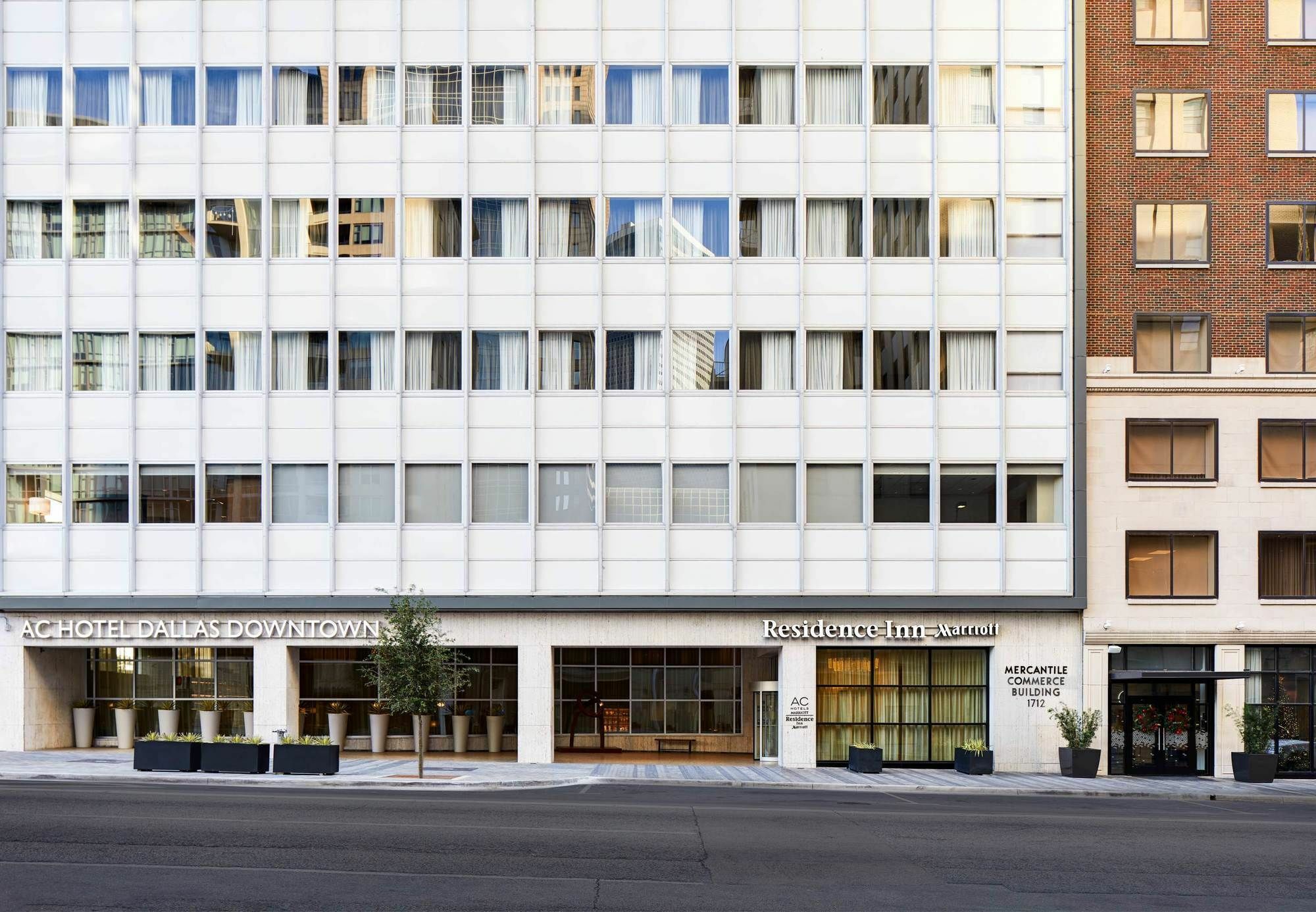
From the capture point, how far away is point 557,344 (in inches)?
1465

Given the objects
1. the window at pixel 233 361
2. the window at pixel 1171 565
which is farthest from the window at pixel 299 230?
the window at pixel 1171 565

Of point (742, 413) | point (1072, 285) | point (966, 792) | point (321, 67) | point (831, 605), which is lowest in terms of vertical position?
point (966, 792)

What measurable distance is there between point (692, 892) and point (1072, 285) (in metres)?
26.0

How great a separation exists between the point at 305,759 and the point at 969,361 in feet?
72.9

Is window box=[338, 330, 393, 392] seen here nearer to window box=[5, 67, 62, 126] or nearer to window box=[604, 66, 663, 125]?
window box=[604, 66, 663, 125]

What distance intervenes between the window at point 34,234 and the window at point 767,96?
2126 centimetres

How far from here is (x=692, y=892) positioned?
679 inches

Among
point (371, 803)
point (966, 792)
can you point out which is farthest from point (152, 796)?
point (966, 792)

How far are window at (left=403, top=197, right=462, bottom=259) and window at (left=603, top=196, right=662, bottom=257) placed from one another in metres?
4.62

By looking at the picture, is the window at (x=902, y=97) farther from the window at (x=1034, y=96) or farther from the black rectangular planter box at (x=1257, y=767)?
the black rectangular planter box at (x=1257, y=767)

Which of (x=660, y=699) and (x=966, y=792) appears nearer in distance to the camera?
(x=966, y=792)

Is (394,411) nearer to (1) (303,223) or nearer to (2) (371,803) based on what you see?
(1) (303,223)

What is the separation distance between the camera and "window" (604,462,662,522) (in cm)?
3681

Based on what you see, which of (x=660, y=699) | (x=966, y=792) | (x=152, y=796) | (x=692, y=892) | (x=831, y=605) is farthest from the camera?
(x=660, y=699)
